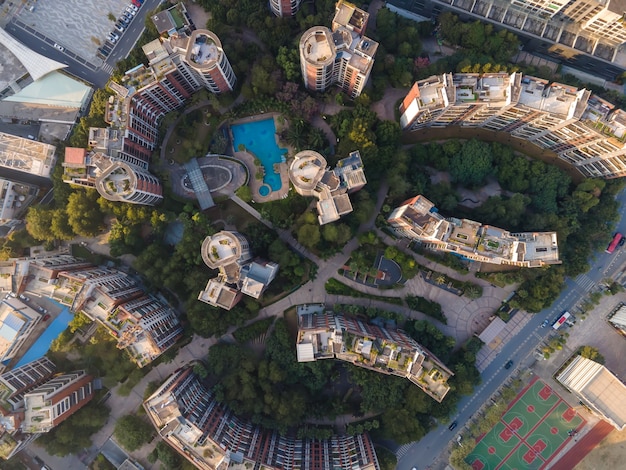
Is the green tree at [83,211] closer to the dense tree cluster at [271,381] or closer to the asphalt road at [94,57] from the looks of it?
the asphalt road at [94,57]

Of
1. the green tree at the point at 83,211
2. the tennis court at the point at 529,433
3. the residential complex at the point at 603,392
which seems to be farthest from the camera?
the tennis court at the point at 529,433

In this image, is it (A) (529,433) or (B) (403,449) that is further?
(A) (529,433)

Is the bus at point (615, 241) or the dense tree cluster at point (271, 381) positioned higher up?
the bus at point (615, 241)

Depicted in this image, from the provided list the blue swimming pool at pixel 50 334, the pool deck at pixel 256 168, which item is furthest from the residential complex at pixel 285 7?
the blue swimming pool at pixel 50 334

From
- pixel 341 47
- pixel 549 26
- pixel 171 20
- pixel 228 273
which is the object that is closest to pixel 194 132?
pixel 171 20

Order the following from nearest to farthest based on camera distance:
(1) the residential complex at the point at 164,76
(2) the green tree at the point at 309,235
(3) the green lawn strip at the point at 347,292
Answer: (1) the residential complex at the point at 164,76, (2) the green tree at the point at 309,235, (3) the green lawn strip at the point at 347,292

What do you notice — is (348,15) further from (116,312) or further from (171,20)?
(116,312)

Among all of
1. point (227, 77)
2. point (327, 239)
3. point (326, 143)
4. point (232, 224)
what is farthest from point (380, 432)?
point (227, 77)
